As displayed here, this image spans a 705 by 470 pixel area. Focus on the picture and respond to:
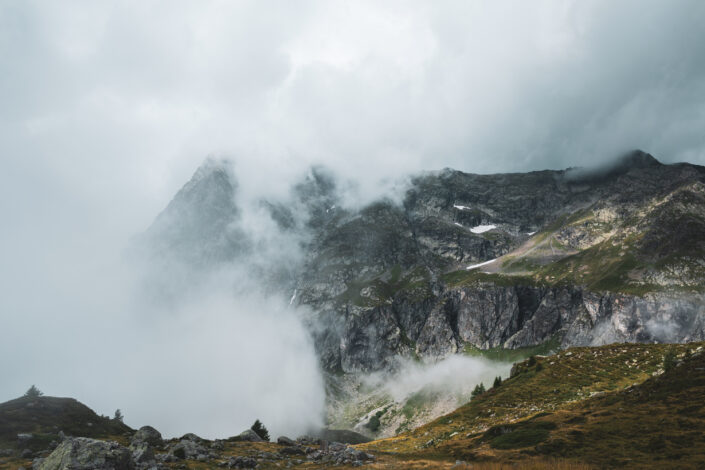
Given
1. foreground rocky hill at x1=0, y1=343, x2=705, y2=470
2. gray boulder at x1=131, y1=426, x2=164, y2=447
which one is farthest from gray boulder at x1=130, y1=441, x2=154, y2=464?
gray boulder at x1=131, y1=426, x2=164, y2=447

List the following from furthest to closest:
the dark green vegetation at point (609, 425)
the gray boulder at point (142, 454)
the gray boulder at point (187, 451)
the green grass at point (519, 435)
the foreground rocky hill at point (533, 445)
Answer: the gray boulder at point (187, 451) < the green grass at point (519, 435) < the gray boulder at point (142, 454) < the foreground rocky hill at point (533, 445) < the dark green vegetation at point (609, 425)

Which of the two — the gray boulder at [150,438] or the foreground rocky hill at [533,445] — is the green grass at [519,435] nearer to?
the foreground rocky hill at [533,445]

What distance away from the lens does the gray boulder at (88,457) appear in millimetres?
35156

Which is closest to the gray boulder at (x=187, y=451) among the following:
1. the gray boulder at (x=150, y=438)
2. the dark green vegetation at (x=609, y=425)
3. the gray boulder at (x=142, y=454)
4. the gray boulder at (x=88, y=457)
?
the gray boulder at (x=142, y=454)

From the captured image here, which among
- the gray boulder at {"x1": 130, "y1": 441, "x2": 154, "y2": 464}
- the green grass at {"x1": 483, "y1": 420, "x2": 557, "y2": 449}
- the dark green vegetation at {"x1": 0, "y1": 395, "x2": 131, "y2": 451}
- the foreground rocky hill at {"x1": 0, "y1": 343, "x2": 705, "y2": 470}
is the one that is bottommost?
the green grass at {"x1": 483, "y1": 420, "x2": 557, "y2": 449}

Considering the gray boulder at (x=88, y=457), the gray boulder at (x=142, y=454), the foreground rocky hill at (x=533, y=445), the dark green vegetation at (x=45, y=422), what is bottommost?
the foreground rocky hill at (x=533, y=445)

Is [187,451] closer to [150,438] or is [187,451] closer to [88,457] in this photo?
[150,438]

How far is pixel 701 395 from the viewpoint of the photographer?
4428 centimetres

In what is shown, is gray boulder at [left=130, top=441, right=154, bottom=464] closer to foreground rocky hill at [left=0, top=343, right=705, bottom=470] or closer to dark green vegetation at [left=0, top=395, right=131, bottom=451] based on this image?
foreground rocky hill at [left=0, top=343, right=705, bottom=470]

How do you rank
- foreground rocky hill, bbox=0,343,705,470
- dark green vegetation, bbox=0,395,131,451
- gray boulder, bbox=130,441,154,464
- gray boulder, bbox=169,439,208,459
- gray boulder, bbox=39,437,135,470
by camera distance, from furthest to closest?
dark green vegetation, bbox=0,395,131,451, gray boulder, bbox=169,439,208,459, gray boulder, bbox=130,441,154,464, gray boulder, bbox=39,437,135,470, foreground rocky hill, bbox=0,343,705,470

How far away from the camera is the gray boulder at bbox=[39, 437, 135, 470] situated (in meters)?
35.2

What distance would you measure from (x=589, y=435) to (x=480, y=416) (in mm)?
59150

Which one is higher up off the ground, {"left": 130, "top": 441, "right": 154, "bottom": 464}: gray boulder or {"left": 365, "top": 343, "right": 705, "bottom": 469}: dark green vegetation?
{"left": 130, "top": 441, "right": 154, "bottom": 464}: gray boulder

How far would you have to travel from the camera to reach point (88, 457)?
116ft
